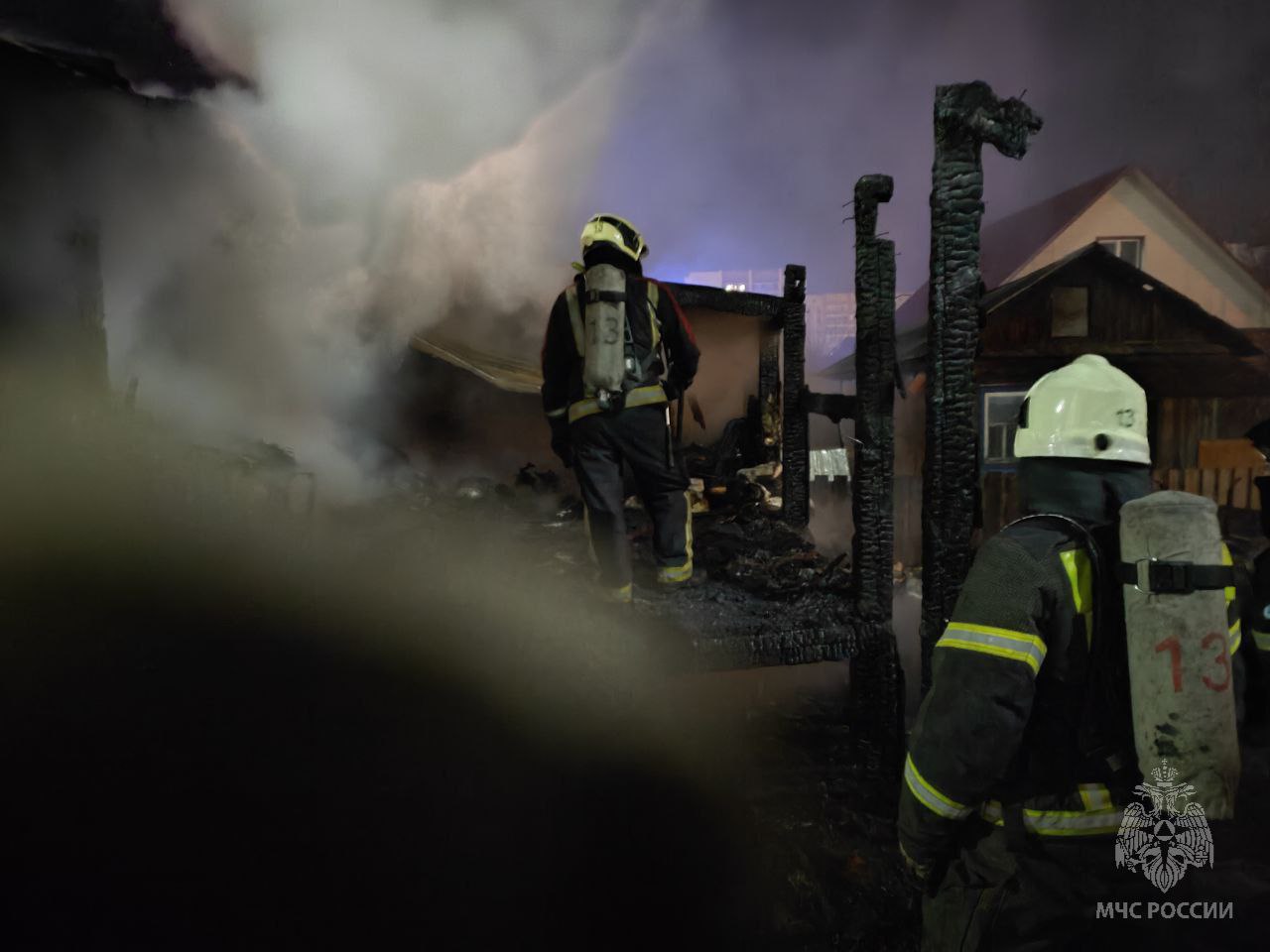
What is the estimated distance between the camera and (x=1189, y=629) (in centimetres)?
148

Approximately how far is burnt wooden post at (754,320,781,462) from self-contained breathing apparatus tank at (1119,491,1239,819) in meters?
7.72

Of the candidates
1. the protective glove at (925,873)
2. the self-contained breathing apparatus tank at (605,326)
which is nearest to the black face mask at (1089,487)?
the protective glove at (925,873)

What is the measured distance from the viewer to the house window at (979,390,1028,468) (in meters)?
12.5

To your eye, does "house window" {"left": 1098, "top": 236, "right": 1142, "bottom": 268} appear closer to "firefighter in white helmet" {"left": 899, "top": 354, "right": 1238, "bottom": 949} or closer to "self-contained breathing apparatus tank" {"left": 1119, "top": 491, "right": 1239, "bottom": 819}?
"firefighter in white helmet" {"left": 899, "top": 354, "right": 1238, "bottom": 949}

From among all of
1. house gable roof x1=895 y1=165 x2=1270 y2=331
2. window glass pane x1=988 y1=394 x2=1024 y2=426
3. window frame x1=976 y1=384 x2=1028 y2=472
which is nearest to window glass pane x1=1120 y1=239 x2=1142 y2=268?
house gable roof x1=895 y1=165 x2=1270 y2=331

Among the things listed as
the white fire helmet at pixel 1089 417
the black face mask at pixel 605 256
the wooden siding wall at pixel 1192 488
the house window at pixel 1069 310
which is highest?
the house window at pixel 1069 310

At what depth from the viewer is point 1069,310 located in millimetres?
12359

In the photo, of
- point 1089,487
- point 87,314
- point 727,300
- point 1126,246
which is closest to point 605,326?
point 1089,487

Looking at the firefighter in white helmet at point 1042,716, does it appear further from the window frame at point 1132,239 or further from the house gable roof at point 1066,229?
the window frame at point 1132,239

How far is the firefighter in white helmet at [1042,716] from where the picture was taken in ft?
5.37

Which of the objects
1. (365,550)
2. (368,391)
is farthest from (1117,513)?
(368,391)

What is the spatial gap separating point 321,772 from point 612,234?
3.59m

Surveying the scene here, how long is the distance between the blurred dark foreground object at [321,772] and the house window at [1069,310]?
12458 millimetres

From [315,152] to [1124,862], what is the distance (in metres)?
12.8
